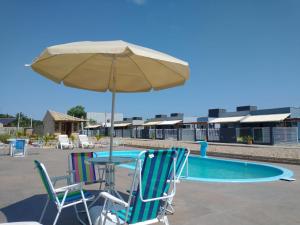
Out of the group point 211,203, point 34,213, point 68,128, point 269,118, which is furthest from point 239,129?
point 34,213

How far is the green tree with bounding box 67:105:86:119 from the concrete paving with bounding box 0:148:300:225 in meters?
60.1

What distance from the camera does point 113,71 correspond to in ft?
14.1

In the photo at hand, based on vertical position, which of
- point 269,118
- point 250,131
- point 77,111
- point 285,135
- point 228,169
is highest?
point 77,111

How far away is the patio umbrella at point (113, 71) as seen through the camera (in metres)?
3.95

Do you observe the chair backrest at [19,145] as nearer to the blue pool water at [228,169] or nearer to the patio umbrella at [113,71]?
the blue pool water at [228,169]

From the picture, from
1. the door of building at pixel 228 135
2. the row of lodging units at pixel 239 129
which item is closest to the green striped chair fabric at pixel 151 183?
the row of lodging units at pixel 239 129

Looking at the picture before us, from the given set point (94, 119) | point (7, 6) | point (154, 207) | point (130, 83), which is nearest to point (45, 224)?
point (154, 207)

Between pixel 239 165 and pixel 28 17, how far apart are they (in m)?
10.2

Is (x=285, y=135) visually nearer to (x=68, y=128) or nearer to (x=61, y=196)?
(x=61, y=196)

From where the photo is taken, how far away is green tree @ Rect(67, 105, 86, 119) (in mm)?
64994

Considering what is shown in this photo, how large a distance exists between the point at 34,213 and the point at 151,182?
2224mm

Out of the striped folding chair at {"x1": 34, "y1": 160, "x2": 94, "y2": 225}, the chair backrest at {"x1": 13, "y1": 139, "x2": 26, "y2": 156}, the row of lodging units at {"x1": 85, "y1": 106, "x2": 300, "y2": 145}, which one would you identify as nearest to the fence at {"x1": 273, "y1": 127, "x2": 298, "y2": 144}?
the row of lodging units at {"x1": 85, "y1": 106, "x2": 300, "y2": 145}

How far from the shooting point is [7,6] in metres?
9.96

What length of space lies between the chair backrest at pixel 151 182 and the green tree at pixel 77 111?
6370 centimetres
